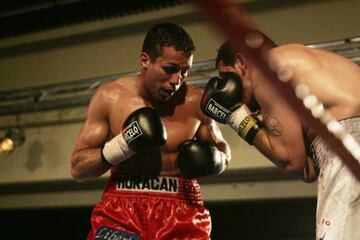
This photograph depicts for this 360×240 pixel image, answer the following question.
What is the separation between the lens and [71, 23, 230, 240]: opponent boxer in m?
1.90

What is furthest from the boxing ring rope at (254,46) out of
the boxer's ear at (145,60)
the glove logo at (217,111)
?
the boxer's ear at (145,60)

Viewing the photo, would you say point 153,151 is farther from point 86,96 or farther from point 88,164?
point 86,96

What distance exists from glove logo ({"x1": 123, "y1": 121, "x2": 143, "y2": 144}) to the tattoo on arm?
0.44 metres

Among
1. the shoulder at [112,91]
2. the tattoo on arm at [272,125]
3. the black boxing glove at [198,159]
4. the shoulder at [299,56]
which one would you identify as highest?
the shoulder at [299,56]

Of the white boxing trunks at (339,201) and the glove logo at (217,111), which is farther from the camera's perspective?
the glove logo at (217,111)

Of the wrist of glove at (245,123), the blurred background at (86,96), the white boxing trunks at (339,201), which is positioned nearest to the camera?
the white boxing trunks at (339,201)

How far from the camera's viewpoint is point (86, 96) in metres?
4.06

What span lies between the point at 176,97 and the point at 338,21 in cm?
168

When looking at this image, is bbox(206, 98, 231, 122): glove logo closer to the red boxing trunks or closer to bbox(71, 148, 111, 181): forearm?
the red boxing trunks

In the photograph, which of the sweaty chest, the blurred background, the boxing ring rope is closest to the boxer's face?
the sweaty chest

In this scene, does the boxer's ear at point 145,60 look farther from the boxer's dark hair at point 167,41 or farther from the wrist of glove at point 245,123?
the wrist of glove at point 245,123

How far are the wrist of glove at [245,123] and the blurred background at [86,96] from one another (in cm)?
155

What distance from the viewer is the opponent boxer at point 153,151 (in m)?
1.90

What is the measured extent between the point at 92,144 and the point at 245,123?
2.06 ft
